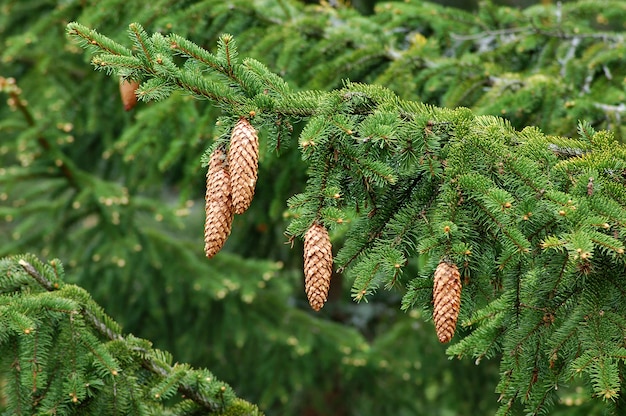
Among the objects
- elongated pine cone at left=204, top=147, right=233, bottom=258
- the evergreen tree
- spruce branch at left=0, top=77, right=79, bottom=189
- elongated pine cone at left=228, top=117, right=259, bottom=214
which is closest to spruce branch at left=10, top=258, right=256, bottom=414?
the evergreen tree

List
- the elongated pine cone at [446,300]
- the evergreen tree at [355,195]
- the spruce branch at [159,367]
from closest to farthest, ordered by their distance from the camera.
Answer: the elongated pine cone at [446,300], the evergreen tree at [355,195], the spruce branch at [159,367]

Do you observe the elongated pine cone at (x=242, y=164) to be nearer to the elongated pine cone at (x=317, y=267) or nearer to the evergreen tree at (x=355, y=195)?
the evergreen tree at (x=355, y=195)

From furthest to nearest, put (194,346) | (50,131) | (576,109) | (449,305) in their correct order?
(194,346) → (50,131) → (576,109) → (449,305)

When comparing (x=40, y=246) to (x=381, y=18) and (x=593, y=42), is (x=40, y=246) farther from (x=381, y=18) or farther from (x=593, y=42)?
(x=593, y=42)

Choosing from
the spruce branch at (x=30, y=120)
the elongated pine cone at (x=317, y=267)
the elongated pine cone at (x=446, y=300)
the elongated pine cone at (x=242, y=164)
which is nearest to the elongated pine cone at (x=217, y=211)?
the elongated pine cone at (x=242, y=164)

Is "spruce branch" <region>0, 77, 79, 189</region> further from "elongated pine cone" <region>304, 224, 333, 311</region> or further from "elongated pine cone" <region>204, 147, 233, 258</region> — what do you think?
"elongated pine cone" <region>304, 224, 333, 311</region>

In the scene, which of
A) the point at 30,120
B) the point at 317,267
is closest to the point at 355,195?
the point at 317,267

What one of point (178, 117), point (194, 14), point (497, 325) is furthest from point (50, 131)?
point (497, 325)

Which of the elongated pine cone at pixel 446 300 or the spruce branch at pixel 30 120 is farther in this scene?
the spruce branch at pixel 30 120
